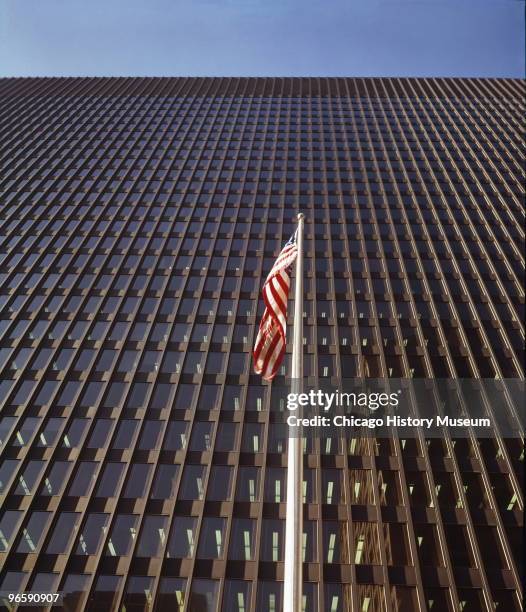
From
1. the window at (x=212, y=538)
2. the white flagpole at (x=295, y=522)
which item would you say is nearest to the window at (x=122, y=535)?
the window at (x=212, y=538)

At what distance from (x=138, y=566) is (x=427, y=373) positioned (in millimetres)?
24119

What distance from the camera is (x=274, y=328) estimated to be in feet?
40.1

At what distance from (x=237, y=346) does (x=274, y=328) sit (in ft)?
80.9

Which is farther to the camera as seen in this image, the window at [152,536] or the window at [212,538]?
the window at [152,536]

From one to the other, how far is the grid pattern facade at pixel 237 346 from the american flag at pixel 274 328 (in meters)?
17.3

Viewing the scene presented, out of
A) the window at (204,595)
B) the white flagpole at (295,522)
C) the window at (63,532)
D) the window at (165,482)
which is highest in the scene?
the window at (165,482)

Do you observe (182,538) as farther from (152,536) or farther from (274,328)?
(274,328)

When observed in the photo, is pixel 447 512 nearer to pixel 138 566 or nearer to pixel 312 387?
pixel 312 387

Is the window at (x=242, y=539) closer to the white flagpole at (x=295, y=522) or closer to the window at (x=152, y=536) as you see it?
the window at (x=152, y=536)

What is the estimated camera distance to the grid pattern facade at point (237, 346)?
2380cm

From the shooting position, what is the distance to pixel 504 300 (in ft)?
130

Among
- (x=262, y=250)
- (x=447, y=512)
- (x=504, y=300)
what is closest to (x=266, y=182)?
(x=262, y=250)

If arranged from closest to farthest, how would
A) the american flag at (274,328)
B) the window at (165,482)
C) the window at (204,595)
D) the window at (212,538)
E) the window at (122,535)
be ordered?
the american flag at (274,328)
the window at (204,595)
the window at (212,538)
the window at (122,535)
the window at (165,482)

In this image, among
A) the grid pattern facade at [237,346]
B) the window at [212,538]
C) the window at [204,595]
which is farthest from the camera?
the window at [212,538]
